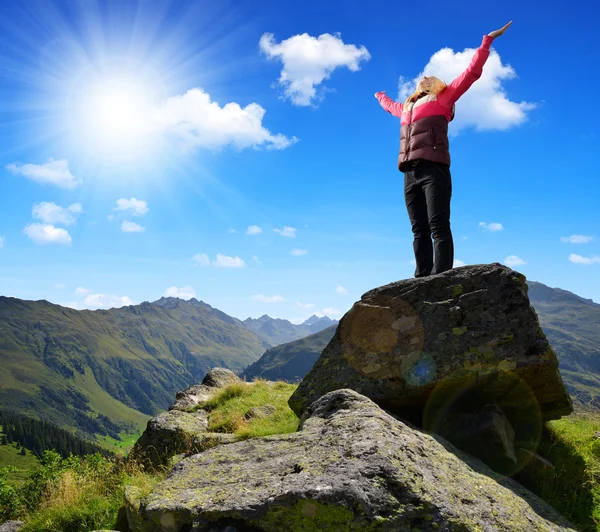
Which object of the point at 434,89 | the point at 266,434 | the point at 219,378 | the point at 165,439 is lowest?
the point at 165,439

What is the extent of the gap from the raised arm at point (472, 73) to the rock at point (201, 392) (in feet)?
42.7

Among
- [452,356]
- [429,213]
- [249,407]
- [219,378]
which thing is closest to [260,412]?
[249,407]

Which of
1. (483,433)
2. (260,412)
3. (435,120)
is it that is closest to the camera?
(483,433)

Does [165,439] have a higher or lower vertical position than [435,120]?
lower

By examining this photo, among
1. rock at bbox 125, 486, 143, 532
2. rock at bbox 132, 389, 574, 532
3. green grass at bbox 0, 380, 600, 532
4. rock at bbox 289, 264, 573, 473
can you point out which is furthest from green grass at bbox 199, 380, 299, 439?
rock at bbox 132, 389, 574, 532

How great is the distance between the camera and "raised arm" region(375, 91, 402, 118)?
1081cm

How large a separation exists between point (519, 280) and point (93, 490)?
9.81 metres

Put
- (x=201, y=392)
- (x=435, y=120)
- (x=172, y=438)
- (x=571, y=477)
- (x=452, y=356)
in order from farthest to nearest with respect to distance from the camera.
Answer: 1. (x=201, y=392)
2. (x=172, y=438)
3. (x=435, y=120)
4. (x=571, y=477)
5. (x=452, y=356)

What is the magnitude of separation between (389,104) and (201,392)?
13387 millimetres

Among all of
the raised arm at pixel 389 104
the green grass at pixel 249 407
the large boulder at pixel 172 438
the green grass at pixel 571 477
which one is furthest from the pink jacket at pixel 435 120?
the large boulder at pixel 172 438

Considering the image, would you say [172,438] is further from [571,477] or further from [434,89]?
[434,89]

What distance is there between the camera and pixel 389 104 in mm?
11180

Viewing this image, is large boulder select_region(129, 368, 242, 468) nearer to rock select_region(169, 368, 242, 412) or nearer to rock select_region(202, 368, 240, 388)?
rock select_region(169, 368, 242, 412)

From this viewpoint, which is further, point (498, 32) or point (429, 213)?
point (429, 213)
